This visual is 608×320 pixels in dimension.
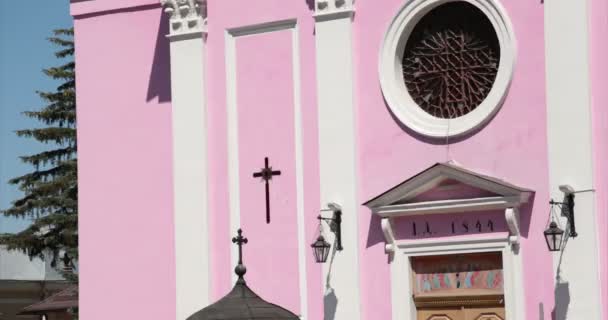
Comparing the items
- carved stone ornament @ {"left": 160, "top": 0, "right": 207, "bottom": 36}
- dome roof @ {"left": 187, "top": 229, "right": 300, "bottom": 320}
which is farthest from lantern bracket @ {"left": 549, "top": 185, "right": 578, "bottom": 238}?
carved stone ornament @ {"left": 160, "top": 0, "right": 207, "bottom": 36}

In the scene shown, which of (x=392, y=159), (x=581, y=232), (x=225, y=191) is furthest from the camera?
(x=225, y=191)

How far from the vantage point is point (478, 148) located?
20.4 metres

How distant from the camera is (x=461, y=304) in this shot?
67.5 feet

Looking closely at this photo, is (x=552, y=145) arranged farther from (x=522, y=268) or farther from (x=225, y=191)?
(x=225, y=191)

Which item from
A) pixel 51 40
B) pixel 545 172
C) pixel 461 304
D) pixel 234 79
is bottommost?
pixel 461 304

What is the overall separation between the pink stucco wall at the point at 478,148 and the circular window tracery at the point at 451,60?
449 millimetres

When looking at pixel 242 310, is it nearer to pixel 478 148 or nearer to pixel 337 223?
pixel 337 223

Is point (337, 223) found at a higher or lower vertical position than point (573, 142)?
lower

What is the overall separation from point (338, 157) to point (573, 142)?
3.33 m

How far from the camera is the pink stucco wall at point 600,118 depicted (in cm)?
1930

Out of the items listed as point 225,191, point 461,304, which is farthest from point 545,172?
point 225,191

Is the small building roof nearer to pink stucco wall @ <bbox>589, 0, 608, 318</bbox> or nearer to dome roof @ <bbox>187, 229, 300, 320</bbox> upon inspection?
dome roof @ <bbox>187, 229, 300, 320</bbox>

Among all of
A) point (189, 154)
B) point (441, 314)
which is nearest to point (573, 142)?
point (441, 314)

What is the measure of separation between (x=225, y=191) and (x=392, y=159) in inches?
103
